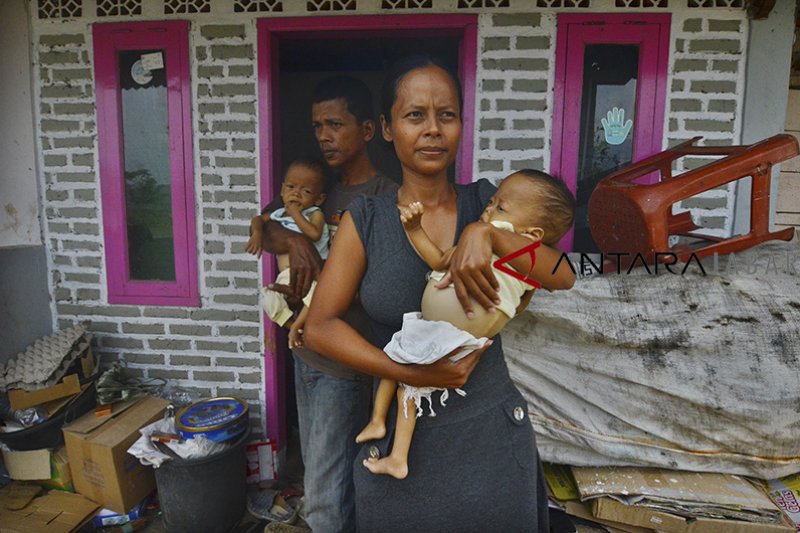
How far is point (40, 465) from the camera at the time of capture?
9.12 ft

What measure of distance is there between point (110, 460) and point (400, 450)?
2.12m

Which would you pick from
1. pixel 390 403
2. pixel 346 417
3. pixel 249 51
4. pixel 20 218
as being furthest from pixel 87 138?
pixel 390 403

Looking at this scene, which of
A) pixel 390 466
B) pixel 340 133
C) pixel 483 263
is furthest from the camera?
pixel 340 133

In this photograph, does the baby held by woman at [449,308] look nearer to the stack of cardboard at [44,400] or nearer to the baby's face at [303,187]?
the baby's face at [303,187]

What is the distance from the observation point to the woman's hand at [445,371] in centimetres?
122

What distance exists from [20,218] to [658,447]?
12.5ft

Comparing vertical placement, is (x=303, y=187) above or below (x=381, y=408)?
above

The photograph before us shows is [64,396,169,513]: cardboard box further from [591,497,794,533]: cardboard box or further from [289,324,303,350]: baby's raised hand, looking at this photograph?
[591,497,794,533]: cardboard box

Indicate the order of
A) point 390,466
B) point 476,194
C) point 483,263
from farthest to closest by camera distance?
point 476,194 → point 390,466 → point 483,263

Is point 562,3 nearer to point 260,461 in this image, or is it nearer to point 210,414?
point 210,414

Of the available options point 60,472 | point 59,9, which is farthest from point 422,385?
point 59,9

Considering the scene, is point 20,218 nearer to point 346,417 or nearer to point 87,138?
point 87,138

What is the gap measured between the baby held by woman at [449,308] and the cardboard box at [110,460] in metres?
2.01

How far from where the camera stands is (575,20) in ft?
8.34
